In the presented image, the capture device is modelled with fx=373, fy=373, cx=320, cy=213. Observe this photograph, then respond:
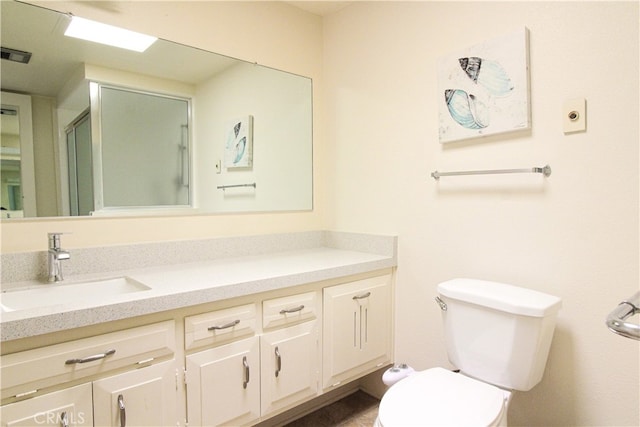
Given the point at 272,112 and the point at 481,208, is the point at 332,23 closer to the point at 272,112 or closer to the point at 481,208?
the point at 272,112

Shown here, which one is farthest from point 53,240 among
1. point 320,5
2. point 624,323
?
point 320,5

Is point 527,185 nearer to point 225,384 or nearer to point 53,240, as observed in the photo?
point 225,384

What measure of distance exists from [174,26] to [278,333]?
57.4 inches

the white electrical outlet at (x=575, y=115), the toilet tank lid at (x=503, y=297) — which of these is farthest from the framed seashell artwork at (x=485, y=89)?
the toilet tank lid at (x=503, y=297)

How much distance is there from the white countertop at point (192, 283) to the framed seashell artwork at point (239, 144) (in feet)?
1.68

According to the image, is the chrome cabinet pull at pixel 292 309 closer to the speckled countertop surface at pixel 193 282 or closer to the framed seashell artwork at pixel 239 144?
the speckled countertop surface at pixel 193 282

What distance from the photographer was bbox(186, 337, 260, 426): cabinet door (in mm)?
1274

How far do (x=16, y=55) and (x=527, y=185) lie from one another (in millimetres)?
2011

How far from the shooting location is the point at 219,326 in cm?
132

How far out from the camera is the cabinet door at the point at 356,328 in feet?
5.48

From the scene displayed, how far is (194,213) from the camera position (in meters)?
1.82

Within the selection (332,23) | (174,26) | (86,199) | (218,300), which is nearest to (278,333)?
(218,300)

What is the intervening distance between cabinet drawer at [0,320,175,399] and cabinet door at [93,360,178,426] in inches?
1.6

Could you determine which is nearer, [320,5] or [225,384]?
[225,384]
